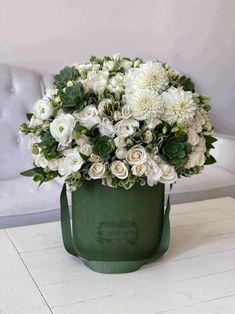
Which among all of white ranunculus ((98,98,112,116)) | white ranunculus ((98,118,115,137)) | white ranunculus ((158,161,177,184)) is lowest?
white ranunculus ((158,161,177,184))

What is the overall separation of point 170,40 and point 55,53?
24.2 inches

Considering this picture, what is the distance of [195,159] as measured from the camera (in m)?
0.95

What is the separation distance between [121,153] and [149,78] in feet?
0.53

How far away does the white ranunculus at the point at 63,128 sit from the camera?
35.2 inches

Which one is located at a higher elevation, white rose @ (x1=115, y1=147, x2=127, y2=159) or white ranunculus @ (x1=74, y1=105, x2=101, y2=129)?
white ranunculus @ (x1=74, y1=105, x2=101, y2=129)

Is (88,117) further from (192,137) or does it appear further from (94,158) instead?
(192,137)

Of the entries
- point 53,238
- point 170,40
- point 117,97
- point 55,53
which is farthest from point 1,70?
point 117,97

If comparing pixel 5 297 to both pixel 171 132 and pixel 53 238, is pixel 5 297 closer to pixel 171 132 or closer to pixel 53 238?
pixel 53 238

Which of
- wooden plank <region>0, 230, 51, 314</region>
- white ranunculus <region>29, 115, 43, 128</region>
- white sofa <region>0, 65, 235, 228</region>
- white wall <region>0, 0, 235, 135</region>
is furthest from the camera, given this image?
white wall <region>0, 0, 235, 135</region>

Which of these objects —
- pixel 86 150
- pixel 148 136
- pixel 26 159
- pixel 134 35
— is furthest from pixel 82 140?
pixel 134 35

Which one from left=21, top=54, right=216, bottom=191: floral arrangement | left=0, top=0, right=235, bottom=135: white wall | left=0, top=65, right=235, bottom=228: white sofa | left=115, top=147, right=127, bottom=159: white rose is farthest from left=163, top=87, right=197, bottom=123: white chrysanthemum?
left=0, top=0, right=235, bottom=135: white wall

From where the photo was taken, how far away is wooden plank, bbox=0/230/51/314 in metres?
0.86

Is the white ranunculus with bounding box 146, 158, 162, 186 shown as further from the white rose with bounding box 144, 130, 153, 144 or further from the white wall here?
the white wall

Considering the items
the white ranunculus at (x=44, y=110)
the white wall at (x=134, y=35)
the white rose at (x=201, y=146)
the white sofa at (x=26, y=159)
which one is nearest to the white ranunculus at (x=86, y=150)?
the white ranunculus at (x=44, y=110)
